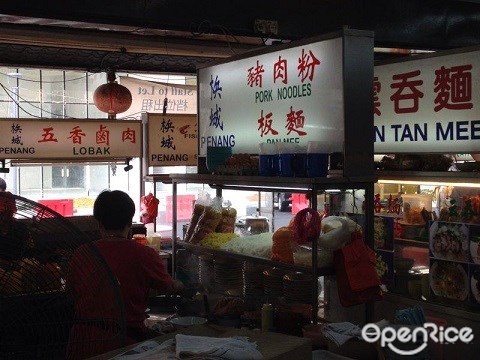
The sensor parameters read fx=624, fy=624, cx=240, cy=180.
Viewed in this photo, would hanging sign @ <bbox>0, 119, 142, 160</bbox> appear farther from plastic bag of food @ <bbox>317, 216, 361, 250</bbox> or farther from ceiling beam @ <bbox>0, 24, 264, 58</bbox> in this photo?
plastic bag of food @ <bbox>317, 216, 361, 250</bbox>

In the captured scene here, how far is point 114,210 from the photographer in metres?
3.31

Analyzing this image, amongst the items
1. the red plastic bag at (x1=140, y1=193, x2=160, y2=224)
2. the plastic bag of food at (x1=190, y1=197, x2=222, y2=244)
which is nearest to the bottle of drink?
the plastic bag of food at (x1=190, y1=197, x2=222, y2=244)

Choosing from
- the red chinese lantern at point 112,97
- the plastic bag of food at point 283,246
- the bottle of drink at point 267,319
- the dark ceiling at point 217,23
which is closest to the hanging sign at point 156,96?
the red chinese lantern at point 112,97

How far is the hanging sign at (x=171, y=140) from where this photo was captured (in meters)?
8.87

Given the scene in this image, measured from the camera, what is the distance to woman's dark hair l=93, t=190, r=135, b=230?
10.9 ft

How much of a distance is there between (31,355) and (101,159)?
6827 mm

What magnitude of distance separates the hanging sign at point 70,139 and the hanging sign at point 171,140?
7.3 inches

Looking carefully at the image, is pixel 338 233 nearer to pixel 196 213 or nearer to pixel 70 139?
pixel 196 213

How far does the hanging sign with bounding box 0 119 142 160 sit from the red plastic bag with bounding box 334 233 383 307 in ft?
17.9

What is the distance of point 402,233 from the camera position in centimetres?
570

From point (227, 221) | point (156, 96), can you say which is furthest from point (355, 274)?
point (156, 96)

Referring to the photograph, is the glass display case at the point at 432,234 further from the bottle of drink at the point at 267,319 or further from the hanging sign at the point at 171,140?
the hanging sign at the point at 171,140

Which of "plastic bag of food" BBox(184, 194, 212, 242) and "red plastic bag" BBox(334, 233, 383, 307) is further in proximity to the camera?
"plastic bag of food" BBox(184, 194, 212, 242)

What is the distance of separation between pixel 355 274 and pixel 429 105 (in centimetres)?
207
